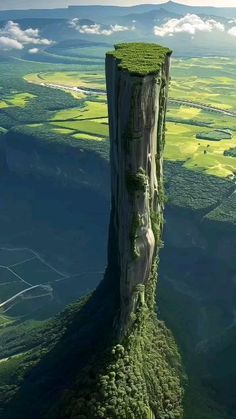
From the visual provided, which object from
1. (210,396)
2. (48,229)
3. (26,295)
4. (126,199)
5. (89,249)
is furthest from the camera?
(48,229)

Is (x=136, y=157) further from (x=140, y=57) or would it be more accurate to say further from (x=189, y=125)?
(x=189, y=125)

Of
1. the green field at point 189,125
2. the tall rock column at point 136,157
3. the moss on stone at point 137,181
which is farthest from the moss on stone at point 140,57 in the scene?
the green field at point 189,125

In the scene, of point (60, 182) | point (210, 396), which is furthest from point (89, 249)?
point (210, 396)

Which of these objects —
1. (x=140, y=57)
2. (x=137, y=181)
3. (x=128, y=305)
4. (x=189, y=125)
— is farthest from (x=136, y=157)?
(x=189, y=125)

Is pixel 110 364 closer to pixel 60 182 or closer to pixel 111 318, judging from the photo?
pixel 111 318

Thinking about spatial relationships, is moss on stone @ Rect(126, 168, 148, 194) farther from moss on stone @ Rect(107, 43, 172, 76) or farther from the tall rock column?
moss on stone @ Rect(107, 43, 172, 76)

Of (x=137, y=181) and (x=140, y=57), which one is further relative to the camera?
(x=140, y=57)

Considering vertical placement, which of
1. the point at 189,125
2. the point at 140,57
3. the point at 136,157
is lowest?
the point at 189,125

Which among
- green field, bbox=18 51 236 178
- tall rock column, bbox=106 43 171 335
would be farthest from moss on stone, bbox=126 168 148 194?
green field, bbox=18 51 236 178
